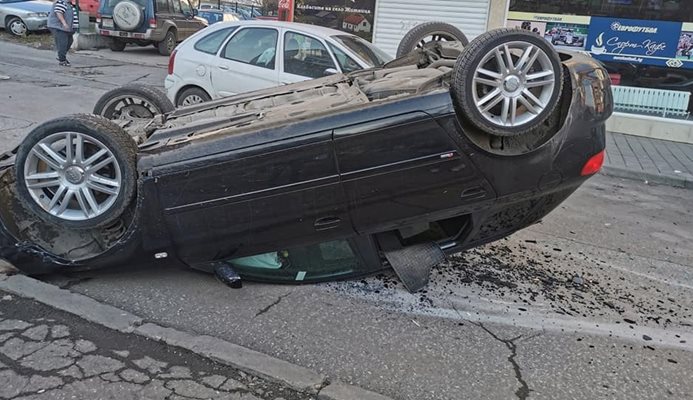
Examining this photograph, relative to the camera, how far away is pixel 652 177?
782cm

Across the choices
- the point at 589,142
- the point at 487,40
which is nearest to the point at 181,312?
the point at 487,40

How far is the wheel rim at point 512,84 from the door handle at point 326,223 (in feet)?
3.54

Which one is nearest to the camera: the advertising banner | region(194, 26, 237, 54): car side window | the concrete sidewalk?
the concrete sidewalk

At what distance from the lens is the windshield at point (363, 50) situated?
23.9 ft

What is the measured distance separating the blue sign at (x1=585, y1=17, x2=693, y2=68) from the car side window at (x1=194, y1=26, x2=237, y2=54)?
7.12 metres

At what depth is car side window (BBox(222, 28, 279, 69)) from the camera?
754cm

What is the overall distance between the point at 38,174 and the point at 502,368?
301cm

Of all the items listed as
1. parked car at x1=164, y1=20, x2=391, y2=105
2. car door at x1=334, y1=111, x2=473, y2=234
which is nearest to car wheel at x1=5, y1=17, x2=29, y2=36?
parked car at x1=164, y1=20, x2=391, y2=105

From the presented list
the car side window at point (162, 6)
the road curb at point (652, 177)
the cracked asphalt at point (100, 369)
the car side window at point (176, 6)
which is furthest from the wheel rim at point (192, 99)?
the car side window at point (176, 6)

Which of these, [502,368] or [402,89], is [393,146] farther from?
[502,368]

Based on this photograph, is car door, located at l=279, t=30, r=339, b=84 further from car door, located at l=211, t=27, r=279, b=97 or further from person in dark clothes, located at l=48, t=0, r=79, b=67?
person in dark clothes, located at l=48, t=0, r=79, b=67

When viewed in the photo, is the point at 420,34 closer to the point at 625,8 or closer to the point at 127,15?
the point at 625,8

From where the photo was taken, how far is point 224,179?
332 cm

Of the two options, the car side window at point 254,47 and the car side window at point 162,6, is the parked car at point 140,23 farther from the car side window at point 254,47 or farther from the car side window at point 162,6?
the car side window at point 254,47
